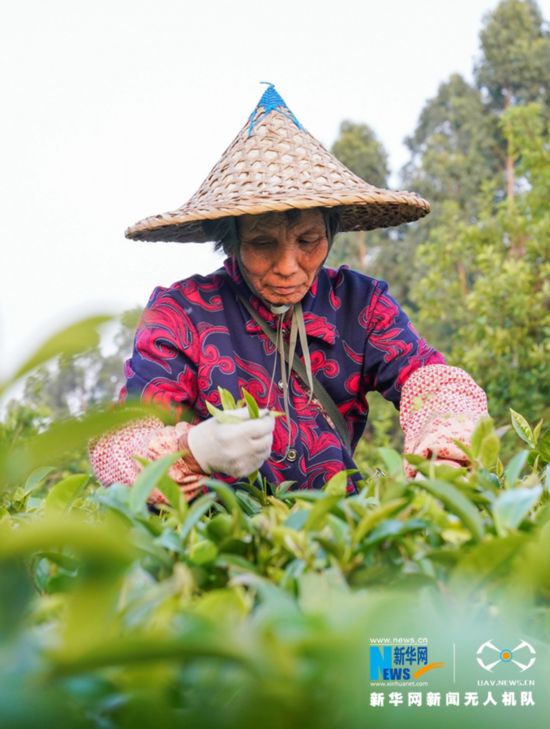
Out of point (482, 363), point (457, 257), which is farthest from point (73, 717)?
point (457, 257)

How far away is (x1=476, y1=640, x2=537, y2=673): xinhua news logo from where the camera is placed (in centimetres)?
56

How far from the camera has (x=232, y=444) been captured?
135 cm

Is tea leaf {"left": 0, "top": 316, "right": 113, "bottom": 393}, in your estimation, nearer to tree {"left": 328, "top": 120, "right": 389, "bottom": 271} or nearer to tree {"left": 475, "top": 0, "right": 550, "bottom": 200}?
tree {"left": 328, "top": 120, "right": 389, "bottom": 271}

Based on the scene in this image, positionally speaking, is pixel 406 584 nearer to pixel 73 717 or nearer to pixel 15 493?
pixel 73 717

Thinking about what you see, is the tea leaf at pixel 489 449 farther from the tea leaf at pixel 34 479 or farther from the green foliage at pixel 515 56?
the green foliage at pixel 515 56

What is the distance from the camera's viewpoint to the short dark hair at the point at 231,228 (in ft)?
5.73

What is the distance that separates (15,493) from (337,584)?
28.4 inches

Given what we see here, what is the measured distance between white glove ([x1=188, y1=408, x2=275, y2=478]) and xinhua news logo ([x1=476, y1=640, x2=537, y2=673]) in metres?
0.73

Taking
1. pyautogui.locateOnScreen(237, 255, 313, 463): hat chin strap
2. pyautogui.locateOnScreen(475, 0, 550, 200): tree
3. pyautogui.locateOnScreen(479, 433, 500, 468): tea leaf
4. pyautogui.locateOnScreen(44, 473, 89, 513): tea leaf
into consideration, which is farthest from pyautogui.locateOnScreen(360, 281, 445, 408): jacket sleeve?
pyautogui.locateOnScreen(475, 0, 550, 200): tree

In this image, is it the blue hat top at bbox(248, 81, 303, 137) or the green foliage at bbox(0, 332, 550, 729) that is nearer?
the green foliage at bbox(0, 332, 550, 729)

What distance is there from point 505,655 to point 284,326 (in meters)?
1.30

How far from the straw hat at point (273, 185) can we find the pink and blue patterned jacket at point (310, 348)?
13 centimetres

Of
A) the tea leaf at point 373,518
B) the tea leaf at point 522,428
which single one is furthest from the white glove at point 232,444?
the tea leaf at point 373,518

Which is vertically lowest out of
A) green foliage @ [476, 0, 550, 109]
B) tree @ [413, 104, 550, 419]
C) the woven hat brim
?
tree @ [413, 104, 550, 419]
